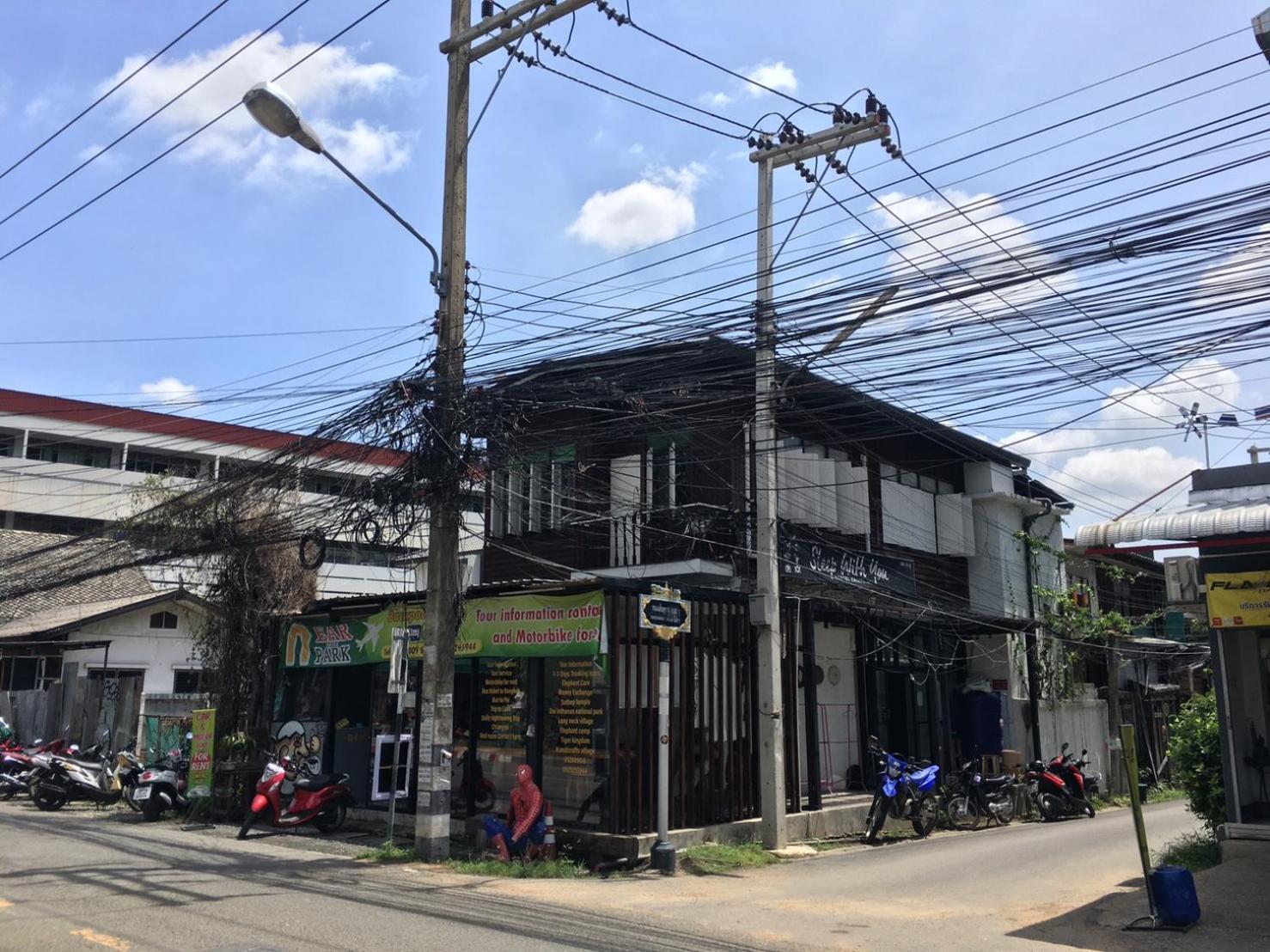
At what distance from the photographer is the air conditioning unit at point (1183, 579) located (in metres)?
10.7

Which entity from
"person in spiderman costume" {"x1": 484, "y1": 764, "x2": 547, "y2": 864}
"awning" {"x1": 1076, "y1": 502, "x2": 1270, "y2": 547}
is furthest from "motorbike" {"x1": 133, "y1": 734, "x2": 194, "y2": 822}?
"awning" {"x1": 1076, "y1": 502, "x2": 1270, "y2": 547}

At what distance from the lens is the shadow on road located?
8344mm

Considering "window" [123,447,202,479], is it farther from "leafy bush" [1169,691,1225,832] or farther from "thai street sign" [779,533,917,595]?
"leafy bush" [1169,691,1225,832]

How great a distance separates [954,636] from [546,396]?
12.2 metres

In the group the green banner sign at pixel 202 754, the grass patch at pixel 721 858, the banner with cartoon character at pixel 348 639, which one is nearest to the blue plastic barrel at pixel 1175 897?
the grass patch at pixel 721 858

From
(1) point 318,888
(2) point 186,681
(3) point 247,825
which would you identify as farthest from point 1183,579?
(2) point 186,681

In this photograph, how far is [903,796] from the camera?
51.6 feet

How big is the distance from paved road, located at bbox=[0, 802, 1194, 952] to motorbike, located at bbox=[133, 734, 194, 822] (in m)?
2.12

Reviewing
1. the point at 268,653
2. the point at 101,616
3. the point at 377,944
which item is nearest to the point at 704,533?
the point at 268,653

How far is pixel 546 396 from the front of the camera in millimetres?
13172

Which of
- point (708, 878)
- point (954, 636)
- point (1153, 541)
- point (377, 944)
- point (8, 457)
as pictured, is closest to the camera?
point (377, 944)

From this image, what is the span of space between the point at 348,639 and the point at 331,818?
9.37 feet

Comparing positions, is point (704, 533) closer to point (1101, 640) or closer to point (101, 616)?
point (1101, 640)

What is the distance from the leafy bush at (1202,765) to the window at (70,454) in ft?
159
